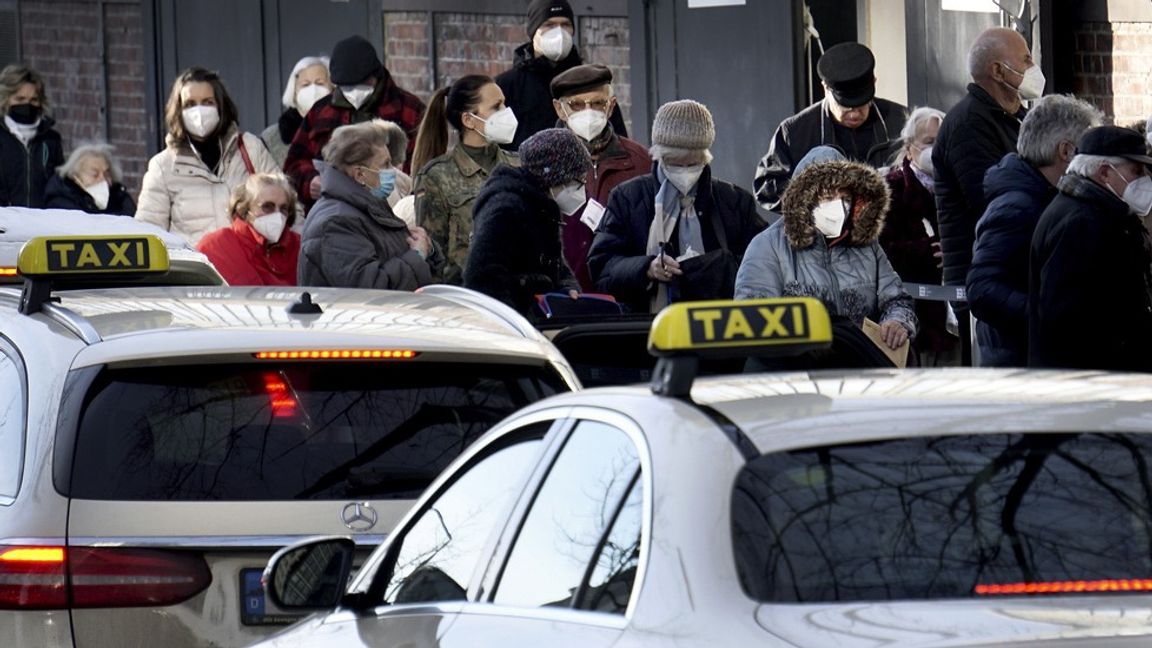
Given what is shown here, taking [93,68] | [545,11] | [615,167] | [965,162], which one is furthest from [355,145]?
[93,68]

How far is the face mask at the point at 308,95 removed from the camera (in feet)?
47.7

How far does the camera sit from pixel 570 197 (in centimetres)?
1028

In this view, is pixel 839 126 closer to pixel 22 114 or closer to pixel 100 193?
pixel 100 193

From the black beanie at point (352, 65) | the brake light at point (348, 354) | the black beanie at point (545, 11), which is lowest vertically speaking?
the brake light at point (348, 354)

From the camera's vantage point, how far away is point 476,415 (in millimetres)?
5891

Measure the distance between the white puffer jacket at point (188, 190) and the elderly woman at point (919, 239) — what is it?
3.35 meters

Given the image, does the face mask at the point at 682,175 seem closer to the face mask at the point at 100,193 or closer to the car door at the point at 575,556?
the face mask at the point at 100,193

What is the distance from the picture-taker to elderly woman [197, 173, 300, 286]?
11.0 meters

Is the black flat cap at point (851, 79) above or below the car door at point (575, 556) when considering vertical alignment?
above

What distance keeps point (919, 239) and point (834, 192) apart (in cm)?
237

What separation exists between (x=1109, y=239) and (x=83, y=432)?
384 cm

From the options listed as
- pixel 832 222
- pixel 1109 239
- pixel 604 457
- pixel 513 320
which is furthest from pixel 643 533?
pixel 832 222

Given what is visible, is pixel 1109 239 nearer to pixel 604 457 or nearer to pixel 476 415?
pixel 476 415

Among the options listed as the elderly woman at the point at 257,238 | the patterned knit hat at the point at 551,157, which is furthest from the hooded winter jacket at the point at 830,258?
the elderly woman at the point at 257,238
